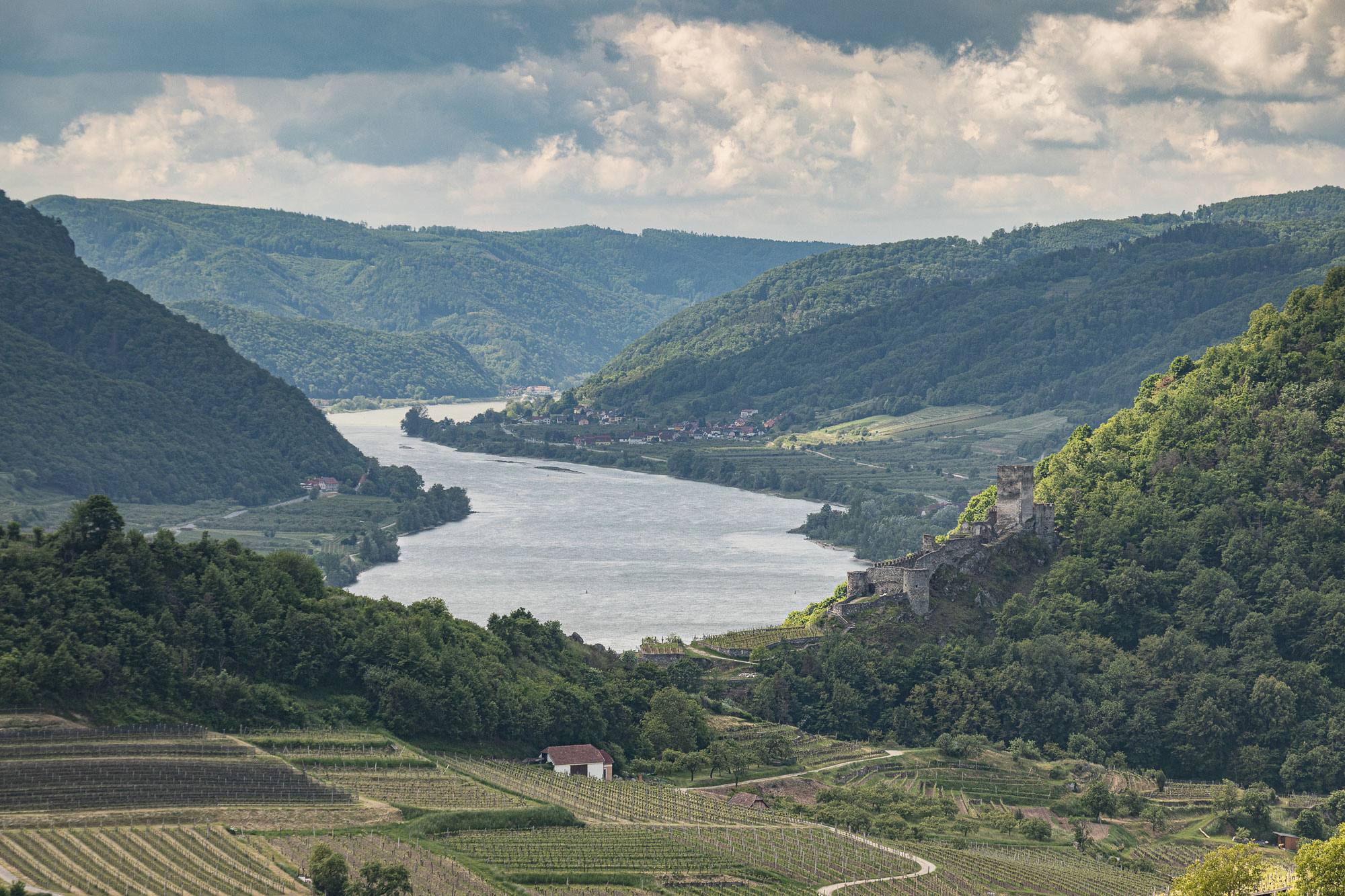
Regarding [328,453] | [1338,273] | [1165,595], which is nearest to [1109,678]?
[1165,595]

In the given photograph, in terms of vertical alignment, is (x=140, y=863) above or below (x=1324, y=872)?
below

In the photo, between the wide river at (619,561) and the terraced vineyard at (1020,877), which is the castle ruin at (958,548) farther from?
the terraced vineyard at (1020,877)

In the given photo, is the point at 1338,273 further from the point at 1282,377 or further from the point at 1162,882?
the point at 1162,882

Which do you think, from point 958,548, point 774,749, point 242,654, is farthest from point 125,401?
point 774,749

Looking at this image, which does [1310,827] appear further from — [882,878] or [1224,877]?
[882,878]

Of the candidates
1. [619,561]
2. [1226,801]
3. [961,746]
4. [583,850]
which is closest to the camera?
[583,850]

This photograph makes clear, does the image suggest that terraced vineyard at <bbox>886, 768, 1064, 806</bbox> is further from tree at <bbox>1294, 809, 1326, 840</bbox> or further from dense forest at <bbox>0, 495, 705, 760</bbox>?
dense forest at <bbox>0, 495, 705, 760</bbox>

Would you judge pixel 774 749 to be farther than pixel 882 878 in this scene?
Yes
